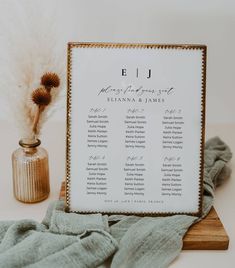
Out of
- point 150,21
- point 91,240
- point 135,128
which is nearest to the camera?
point 91,240

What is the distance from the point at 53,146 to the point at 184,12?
53cm

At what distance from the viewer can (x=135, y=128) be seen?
1003 mm

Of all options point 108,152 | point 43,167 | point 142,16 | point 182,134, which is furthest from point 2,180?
point 142,16

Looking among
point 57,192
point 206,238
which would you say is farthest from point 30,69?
point 206,238

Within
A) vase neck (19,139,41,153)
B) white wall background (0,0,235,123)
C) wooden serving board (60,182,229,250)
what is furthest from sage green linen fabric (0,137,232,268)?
white wall background (0,0,235,123)

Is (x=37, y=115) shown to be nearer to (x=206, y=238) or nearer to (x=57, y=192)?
(x=57, y=192)

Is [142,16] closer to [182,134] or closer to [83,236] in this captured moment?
[182,134]

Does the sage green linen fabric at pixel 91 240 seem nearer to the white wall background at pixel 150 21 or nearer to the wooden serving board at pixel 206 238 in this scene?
the wooden serving board at pixel 206 238

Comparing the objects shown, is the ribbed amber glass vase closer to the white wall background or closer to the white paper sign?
the white paper sign

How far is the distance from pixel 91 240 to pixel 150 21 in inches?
30.0

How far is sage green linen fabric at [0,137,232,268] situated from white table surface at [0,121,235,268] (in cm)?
5

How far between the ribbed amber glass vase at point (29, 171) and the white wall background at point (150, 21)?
0.40 m

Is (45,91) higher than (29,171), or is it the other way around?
(45,91)

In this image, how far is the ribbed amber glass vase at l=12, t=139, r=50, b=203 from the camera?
1.09 meters
